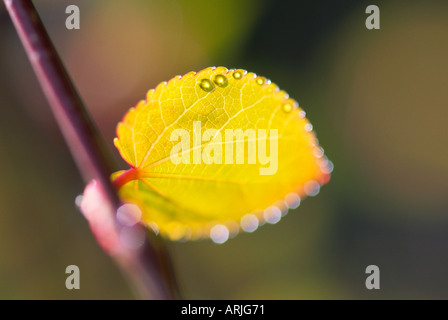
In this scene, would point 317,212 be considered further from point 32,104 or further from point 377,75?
point 32,104

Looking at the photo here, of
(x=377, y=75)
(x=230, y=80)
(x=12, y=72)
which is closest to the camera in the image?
(x=230, y=80)

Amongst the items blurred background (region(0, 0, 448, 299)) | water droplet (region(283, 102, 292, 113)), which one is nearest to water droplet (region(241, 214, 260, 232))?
water droplet (region(283, 102, 292, 113))

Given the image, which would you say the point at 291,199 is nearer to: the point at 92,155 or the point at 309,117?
the point at 92,155

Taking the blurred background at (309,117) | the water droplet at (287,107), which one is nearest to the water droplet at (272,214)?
the water droplet at (287,107)

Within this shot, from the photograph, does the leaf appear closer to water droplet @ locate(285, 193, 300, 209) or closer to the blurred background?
water droplet @ locate(285, 193, 300, 209)

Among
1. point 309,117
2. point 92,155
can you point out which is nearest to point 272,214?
point 92,155
